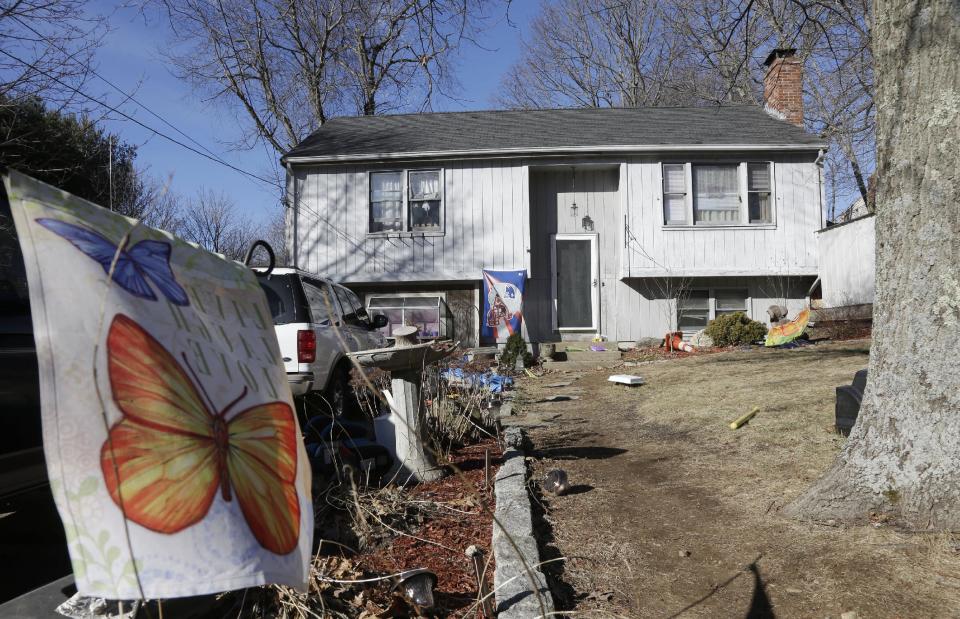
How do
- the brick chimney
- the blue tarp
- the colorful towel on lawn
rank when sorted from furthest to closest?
1. the brick chimney
2. the colorful towel on lawn
3. the blue tarp

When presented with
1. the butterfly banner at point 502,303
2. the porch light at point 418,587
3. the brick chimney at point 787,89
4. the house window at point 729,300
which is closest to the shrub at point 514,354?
the butterfly banner at point 502,303

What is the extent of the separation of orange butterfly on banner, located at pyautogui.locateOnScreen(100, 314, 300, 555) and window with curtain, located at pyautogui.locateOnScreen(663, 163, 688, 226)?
15.1 metres

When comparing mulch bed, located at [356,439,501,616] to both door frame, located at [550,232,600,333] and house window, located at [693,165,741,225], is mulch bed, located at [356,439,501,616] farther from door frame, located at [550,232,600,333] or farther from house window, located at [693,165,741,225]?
house window, located at [693,165,741,225]

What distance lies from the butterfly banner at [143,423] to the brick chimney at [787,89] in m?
17.9

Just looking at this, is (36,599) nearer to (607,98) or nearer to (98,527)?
(98,527)

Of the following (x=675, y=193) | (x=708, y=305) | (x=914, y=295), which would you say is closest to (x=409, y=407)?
(x=914, y=295)

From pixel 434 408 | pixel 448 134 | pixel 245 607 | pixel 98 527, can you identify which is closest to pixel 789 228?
pixel 448 134

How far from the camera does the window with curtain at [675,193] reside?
1553 cm

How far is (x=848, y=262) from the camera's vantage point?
45.3 feet

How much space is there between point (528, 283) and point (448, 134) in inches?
167

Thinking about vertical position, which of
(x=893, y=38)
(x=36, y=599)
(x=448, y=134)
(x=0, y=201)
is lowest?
(x=36, y=599)

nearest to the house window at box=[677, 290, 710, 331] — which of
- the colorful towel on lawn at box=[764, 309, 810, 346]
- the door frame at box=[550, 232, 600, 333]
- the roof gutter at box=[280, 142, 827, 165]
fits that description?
the door frame at box=[550, 232, 600, 333]

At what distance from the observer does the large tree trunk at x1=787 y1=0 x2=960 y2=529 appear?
10.3 feet

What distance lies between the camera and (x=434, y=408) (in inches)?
223
